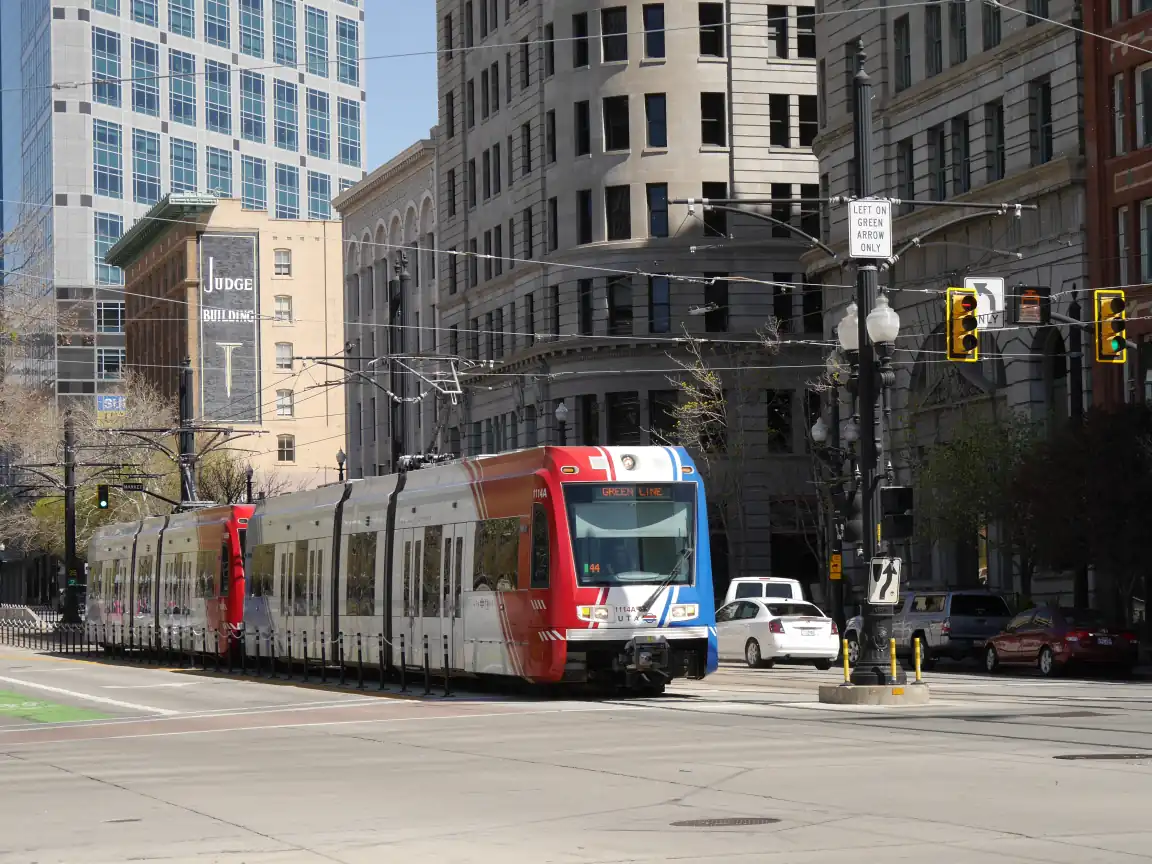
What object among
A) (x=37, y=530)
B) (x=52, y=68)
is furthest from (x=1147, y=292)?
(x=52, y=68)

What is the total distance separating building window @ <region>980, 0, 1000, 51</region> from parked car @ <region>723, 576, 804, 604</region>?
16.3m

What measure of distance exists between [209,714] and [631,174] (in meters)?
51.1

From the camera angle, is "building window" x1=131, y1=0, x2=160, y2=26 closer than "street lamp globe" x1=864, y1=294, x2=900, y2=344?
No

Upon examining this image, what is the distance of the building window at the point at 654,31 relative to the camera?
75750 mm

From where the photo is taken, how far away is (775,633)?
42.5 metres

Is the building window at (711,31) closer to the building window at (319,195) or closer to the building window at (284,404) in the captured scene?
the building window at (284,404)

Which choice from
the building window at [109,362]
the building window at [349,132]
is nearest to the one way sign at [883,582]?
the building window at [109,362]

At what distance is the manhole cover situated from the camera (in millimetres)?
12898

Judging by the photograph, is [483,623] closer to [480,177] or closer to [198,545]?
[198,545]

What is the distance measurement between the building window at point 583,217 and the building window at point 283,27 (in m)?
94.1

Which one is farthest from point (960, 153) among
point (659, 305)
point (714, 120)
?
point (659, 305)

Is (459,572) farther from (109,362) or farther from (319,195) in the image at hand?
(319,195)

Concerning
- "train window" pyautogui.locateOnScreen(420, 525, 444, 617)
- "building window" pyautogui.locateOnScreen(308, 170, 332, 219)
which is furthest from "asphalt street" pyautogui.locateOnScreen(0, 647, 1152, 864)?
"building window" pyautogui.locateOnScreen(308, 170, 332, 219)

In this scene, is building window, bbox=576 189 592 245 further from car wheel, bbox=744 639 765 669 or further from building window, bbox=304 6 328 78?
building window, bbox=304 6 328 78
